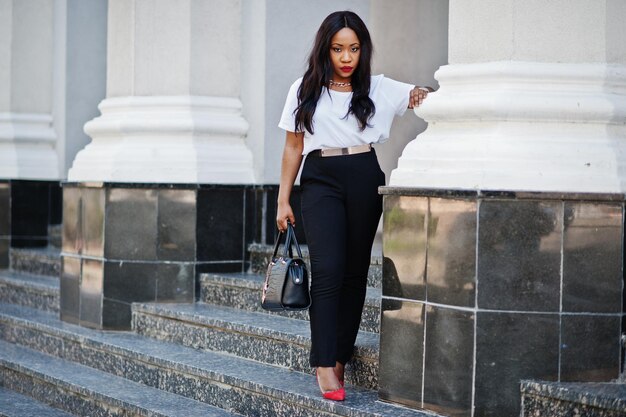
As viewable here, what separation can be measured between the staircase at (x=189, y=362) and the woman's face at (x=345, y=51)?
1.33 meters

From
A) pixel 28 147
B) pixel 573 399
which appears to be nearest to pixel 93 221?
pixel 28 147

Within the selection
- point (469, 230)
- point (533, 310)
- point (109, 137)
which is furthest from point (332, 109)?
point (109, 137)

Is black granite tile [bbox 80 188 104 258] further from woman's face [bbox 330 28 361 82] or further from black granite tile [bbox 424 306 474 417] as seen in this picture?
black granite tile [bbox 424 306 474 417]

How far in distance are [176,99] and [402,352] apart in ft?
10.8

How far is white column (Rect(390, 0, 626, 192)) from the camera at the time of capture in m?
4.63

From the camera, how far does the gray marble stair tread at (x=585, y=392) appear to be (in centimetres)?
418

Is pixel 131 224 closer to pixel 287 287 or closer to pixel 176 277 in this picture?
pixel 176 277

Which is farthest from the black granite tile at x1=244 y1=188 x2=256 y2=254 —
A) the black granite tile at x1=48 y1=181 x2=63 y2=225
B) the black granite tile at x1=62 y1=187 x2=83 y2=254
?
the black granite tile at x1=48 y1=181 x2=63 y2=225

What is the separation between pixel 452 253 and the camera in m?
4.66

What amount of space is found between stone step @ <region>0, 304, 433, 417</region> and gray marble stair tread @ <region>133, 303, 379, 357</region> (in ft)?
0.57

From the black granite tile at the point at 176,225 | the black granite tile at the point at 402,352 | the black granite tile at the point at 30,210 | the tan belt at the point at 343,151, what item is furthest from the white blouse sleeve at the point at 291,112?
the black granite tile at the point at 30,210

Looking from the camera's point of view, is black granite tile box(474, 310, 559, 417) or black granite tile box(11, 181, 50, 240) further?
black granite tile box(11, 181, 50, 240)

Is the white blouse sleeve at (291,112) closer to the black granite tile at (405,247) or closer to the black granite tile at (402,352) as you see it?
the black granite tile at (405,247)

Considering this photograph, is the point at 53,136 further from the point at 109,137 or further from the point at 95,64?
the point at 109,137
